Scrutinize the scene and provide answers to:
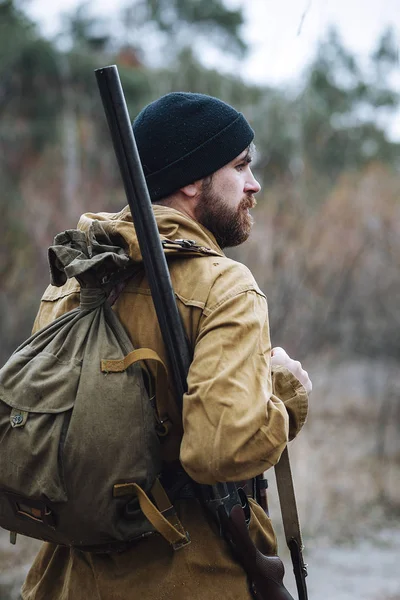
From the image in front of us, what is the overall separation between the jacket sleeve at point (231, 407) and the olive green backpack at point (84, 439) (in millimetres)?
134

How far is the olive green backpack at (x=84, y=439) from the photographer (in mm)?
1790

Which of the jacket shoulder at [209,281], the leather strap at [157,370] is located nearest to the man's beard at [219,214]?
the jacket shoulder at [209,281]

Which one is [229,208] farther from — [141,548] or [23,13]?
[23,13]

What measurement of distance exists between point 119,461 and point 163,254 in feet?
1.69

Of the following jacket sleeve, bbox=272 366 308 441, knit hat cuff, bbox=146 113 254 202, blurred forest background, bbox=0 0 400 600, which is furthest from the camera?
blurred forest background, bbox=0 0 400 600

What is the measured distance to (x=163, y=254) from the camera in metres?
1.91

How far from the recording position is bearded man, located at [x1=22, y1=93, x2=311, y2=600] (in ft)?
5.83

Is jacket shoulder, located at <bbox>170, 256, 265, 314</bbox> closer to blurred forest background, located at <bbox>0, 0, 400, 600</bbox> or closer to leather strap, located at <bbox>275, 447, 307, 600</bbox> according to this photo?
leather strap, located at <bbox>275, 447, 307, 600</bbox>

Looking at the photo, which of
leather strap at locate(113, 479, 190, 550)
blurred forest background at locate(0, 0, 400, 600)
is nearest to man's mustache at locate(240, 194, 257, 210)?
leather strap at locate(113, 479, 190, 550)

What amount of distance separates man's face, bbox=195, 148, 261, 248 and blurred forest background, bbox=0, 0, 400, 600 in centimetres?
309

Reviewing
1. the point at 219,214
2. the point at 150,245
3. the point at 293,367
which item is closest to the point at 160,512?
the point at 293,367

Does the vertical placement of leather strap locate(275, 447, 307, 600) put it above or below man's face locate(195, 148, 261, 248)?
below

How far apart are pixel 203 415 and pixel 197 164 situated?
0.82 meters

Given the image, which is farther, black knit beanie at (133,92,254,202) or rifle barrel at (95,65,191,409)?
black knit beanie at (133,92,254,202)
